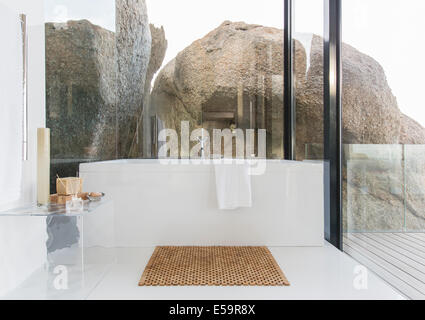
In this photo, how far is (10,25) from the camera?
1.71 metres

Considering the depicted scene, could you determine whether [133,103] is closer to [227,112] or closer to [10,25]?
[227,112]

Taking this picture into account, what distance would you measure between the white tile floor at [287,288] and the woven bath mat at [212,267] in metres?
0.06

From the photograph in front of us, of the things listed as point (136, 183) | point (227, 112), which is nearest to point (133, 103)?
point (227, 112)

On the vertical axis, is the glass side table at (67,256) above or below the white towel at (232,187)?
below

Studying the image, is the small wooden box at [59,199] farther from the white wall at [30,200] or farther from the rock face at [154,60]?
the rock face at [154,60]

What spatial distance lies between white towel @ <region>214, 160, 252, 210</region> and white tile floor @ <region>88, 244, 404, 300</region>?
0.56 m

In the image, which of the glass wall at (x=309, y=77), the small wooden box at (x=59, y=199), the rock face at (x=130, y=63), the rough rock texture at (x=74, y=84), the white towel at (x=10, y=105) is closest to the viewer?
the white towel at (x=10, y=105)

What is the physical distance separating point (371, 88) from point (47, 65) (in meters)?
2.30

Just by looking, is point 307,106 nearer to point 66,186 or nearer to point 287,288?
point 287,288

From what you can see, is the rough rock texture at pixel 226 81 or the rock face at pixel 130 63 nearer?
the rock face at pixel 130 63

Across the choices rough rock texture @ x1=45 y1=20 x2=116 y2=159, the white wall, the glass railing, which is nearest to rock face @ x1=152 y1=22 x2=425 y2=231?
the glass railing

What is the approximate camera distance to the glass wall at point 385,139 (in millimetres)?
1705

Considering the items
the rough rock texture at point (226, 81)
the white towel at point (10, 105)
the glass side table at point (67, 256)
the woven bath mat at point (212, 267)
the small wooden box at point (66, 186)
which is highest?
the rough rock texture at point (226, 81)

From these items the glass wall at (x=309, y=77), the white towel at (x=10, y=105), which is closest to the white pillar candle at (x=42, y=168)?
the white towel at (x=10, y=105)
